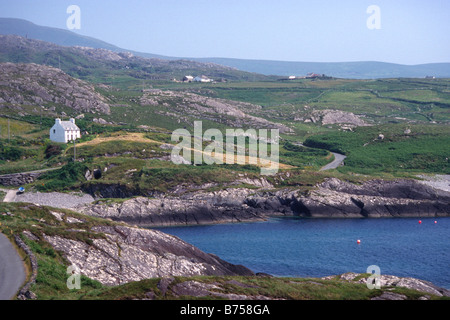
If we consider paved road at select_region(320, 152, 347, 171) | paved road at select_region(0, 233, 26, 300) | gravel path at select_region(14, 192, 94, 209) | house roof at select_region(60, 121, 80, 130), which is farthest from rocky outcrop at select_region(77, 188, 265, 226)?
paved road at select_region(0, 233, 26, 300)

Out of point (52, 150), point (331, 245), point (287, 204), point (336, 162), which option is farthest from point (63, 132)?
point (331, 245)

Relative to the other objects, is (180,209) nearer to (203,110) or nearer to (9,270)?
(9,270)

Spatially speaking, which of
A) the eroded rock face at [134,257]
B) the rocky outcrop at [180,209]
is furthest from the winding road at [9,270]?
the rocky outcrop at [180,209]

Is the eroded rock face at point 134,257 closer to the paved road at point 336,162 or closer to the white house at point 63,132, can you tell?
the white house at point 63,132
